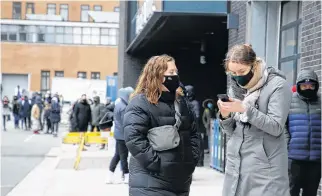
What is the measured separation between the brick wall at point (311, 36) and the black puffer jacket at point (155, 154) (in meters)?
2.93

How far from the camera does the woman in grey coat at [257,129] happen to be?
378 centimetres

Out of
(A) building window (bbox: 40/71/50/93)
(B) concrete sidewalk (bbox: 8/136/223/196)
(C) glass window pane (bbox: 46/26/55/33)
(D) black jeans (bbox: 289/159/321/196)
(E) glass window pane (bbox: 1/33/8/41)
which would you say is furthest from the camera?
(A) building window (bbox: 40/71/50/93)

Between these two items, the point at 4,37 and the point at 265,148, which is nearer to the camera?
the point at 265,148

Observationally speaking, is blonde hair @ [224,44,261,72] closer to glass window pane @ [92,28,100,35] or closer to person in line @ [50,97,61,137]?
person in line @ [50,97,61,137]

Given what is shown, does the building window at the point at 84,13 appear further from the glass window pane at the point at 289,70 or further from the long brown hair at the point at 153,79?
the long brown hair at the point at 153,79

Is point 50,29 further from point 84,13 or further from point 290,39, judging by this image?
point 290,39

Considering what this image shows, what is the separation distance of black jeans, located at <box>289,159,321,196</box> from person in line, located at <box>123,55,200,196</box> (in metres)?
1.45

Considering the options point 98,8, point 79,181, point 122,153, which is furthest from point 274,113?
point 98,8

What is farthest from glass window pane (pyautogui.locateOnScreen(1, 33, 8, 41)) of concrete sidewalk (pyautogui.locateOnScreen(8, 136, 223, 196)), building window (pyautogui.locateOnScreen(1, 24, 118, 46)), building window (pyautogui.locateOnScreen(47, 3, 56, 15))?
concrete sidewalk (pyautogui.locateOnScreen(8, 136, 223, 196))

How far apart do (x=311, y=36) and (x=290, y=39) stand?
185 cm

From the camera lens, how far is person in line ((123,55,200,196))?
4.21 metres

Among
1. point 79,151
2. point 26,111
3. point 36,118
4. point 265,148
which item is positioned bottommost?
point 36,118

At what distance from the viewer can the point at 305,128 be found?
17.4 feet

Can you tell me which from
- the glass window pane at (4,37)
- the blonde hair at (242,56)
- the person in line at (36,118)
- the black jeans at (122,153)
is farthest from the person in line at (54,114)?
the glass window pane at (4,37)
